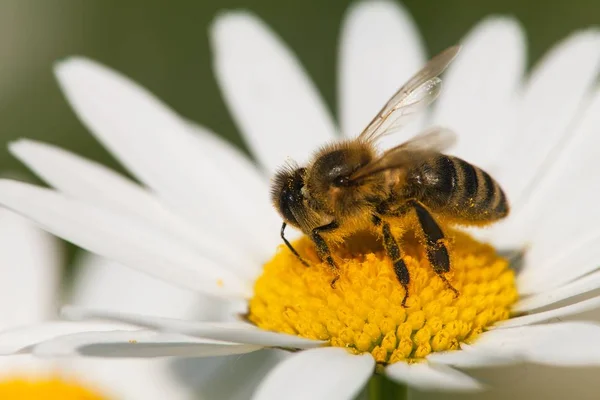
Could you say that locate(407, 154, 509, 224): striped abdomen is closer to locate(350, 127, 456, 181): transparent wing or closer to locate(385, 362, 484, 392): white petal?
locate(350, 127, 456, 181): transparent wing

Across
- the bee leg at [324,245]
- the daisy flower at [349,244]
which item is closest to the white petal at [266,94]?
the daisy flower at [349,244]

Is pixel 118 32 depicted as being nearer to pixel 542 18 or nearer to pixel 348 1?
pixel 348 1

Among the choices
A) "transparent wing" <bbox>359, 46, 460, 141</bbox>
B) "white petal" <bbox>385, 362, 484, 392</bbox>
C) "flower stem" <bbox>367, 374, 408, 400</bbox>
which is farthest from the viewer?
"transparent wing" <bbox>359, 46, 460, 141</bbox>

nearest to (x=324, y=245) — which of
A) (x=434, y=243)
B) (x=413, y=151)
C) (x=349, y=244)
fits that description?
(x=349, y=244)

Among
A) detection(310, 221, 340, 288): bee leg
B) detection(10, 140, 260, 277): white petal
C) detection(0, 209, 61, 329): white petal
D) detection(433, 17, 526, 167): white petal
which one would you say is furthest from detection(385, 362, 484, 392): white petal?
detection(0, 209, 61, 329): white petal

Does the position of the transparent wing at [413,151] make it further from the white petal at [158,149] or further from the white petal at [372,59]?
the white petal at [372,59]

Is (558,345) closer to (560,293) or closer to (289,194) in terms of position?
(560,293)
